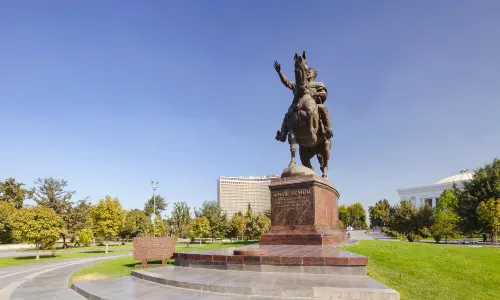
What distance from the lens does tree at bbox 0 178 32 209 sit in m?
61.8

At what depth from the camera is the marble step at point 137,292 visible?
19.0 feet

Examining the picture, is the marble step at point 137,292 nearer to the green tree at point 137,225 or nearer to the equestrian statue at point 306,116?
the equestrian statue at point 306,116

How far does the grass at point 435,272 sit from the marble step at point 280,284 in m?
1.50

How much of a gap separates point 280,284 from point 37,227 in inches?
1238

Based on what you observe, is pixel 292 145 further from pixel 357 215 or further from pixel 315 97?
pixel 357 215

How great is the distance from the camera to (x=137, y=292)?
6484 millimetres

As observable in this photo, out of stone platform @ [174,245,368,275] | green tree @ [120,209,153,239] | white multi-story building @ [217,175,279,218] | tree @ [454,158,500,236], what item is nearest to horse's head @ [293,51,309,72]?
stone platform @ [174,245,368,275]

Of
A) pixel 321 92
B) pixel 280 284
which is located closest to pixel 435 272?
pixel 280 284

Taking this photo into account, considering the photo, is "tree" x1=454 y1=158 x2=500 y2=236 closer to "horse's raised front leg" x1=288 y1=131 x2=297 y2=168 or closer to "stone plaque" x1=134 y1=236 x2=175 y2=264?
"horse's raised front leg" x1=288 y1=131 x2=297 y2=168

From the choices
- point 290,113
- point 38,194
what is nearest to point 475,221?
point 290,113

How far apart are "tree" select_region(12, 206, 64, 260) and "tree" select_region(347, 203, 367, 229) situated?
11582cm

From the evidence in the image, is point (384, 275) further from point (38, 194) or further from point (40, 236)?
point (38, 194)

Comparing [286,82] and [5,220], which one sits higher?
[286,82]

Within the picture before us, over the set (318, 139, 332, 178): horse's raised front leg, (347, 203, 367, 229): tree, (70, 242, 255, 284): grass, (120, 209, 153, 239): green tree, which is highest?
(318, 139, 332, 178): horse's raised front leg
